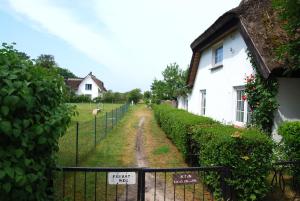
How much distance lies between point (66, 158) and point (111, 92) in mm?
64370

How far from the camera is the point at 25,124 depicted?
9.27 feet

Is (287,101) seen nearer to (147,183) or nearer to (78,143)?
(147,183)

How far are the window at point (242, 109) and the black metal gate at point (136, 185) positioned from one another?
353 cm

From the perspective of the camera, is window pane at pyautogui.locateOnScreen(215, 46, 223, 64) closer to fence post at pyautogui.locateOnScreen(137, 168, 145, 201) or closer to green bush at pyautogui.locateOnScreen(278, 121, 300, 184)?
green bush at pyautogui.locateOnScreen(278, 121, 300, 184)

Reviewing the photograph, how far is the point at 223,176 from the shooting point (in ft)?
16.6

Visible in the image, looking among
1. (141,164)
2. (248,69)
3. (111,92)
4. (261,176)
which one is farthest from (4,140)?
(111,92)

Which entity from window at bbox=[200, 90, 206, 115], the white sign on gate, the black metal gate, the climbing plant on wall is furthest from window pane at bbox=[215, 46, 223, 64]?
the white sign on gate

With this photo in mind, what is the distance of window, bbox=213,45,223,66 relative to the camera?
1275 cm

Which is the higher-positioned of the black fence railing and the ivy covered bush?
the ivy covered bush

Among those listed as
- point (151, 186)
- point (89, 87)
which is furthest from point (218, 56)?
point (89, 87)

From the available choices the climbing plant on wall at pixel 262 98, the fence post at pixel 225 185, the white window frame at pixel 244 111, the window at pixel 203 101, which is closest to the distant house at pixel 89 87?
the window at pixel 203 101

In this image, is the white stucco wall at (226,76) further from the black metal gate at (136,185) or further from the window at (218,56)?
the black metal gate at (136,185)

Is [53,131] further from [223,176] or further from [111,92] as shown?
[111,92]

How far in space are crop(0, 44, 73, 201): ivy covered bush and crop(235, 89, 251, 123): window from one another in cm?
734
